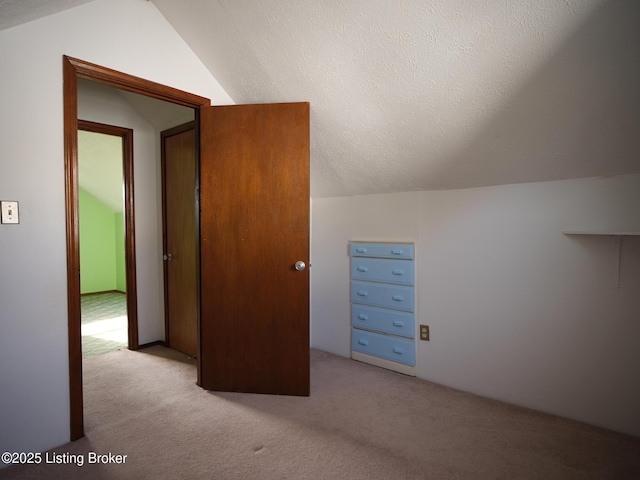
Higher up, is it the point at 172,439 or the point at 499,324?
the point at 499,324

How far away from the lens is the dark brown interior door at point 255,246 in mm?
2270

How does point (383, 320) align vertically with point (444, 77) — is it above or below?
below

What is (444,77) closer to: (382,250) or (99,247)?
(382,250)

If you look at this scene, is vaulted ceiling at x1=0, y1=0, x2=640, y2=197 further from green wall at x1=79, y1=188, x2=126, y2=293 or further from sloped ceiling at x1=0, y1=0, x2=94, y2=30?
green wall at x1=79, y1=188, x2=126, y2=293

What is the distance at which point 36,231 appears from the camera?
1732mm

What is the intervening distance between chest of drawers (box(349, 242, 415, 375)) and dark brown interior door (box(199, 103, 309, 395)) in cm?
70

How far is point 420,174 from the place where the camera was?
2395mm

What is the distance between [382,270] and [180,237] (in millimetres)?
1759

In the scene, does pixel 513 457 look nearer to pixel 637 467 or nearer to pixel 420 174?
pixel 637 467

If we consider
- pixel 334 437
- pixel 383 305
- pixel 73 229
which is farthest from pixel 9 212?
pixel 383 305

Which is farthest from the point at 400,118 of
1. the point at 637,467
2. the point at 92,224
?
the point at 92,224

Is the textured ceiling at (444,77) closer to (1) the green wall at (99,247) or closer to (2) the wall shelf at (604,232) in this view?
(2) the wall shelf at (604,232)

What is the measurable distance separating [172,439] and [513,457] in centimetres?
164

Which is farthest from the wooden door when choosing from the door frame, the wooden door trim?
the door frame
